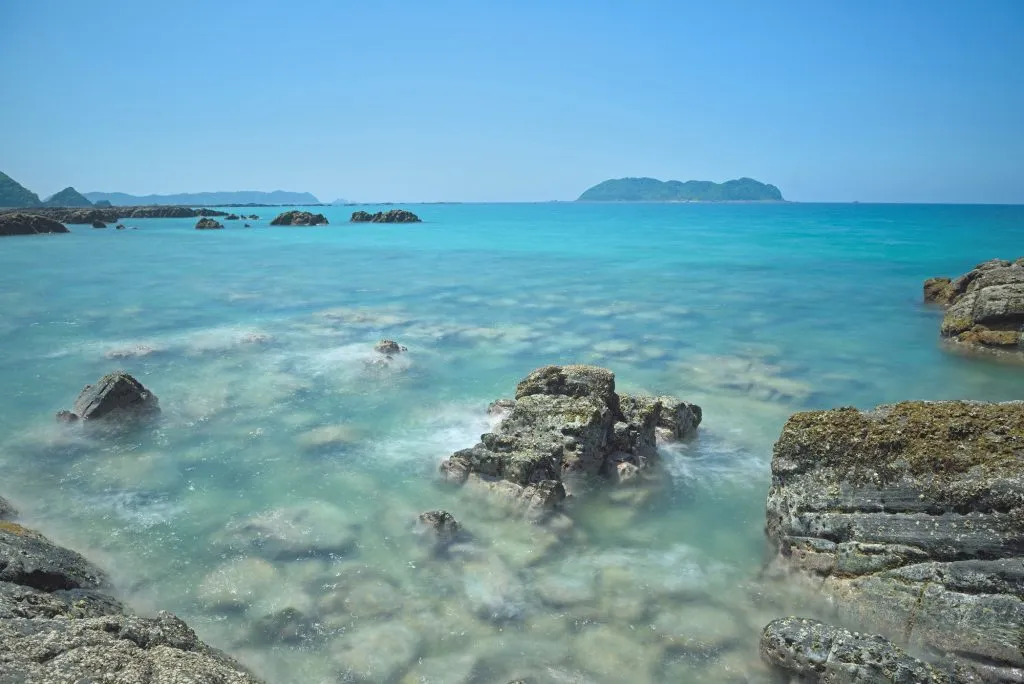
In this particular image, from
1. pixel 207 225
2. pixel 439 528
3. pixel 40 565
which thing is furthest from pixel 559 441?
pixel 207 225

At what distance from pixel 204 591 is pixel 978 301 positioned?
24.6 metres

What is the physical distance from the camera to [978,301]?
21234 millimetres

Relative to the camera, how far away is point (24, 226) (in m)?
77.1

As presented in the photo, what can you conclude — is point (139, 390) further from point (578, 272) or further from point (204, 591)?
point (578, 272)

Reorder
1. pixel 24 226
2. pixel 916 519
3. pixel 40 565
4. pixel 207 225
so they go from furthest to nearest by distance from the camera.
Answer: pixel 207 225
pixel 24 226
pixel 916 519
pixel 40 565

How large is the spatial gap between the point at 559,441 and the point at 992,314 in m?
18.5

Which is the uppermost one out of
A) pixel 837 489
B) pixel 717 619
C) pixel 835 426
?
pixel 835 426

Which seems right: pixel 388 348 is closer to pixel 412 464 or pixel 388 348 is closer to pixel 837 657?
pixel 412 464

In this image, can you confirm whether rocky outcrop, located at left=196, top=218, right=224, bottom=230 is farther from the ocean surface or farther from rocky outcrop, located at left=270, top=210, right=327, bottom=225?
the ocean surface

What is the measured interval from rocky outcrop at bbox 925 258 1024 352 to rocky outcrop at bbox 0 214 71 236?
311ft

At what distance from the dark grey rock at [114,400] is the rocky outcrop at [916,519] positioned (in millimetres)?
12784

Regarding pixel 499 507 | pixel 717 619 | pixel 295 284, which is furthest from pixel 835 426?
pixel 295 284

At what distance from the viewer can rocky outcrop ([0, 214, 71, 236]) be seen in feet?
247

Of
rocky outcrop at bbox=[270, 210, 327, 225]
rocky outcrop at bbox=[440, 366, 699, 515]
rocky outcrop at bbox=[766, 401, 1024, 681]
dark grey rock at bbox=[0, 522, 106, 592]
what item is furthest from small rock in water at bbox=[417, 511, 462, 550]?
rocky outcrop at bbox=[270, 210, 327, 225]
